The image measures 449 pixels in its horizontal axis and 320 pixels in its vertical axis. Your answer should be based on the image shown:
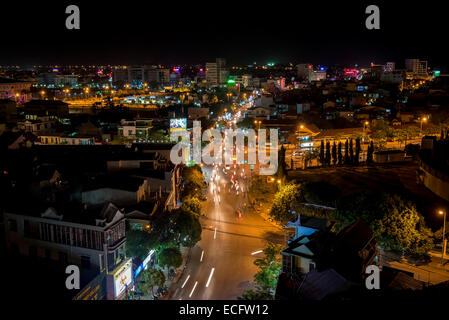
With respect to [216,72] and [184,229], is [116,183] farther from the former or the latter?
[216,72]

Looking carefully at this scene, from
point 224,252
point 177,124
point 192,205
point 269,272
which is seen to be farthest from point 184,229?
point 177,124

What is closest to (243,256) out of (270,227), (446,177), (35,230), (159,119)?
(270,227)

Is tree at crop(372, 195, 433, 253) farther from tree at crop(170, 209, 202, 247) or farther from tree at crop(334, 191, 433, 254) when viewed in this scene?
tree at crop(170, 209, 202, 247)

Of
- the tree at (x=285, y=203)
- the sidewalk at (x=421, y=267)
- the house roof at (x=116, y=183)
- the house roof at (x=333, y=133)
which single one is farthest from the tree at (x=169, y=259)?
the house roof at (x=333, y=133)

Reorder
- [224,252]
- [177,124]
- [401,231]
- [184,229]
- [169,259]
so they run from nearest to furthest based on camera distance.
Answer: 1. [169,259]
2. [401,231]
3. [184,229]
4. [224,252]
5. [177,124]

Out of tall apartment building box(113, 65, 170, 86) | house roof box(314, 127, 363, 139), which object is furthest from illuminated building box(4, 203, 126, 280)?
tall apartment building box(113, 65, 170, 86)

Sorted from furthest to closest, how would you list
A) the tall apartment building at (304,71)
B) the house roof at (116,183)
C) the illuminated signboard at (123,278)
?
1. the tall apartment building at (304,71)
2. the house roof at (116,183)
3. the illuminated signboard at (123,278)

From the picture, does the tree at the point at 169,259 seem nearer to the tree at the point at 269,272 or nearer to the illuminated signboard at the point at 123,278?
the illuminated signboard at the point at 123,278
